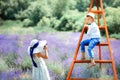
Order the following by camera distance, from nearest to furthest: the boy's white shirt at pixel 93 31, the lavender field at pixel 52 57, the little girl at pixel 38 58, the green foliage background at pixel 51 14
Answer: the little girl at pixel 38 58
the boy's white shirt at pixel 93 31
the lavender field at pixel 52 57
the green foliage background at pixel 51 14

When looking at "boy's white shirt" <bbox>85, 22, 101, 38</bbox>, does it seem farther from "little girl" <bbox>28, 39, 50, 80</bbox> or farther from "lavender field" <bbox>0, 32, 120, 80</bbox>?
"lavender field" <bbox>0, 32, 120, 80</bbox>

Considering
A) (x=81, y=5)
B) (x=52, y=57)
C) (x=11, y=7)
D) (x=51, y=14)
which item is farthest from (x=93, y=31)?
(x=11, y=7)

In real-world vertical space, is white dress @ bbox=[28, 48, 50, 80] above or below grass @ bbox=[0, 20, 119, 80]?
above

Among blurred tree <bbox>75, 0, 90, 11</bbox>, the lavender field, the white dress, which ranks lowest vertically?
the lavender field

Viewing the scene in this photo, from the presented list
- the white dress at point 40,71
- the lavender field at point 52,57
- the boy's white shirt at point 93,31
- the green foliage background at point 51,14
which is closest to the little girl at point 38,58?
the white dress at point 40,71

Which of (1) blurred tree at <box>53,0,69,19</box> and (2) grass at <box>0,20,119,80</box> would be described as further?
(1) blurred tree at <box>53,0,69,19</box>

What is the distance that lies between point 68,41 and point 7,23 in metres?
1.36

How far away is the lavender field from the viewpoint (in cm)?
679

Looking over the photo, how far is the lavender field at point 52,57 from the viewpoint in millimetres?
6793

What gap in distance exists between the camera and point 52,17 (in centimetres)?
885

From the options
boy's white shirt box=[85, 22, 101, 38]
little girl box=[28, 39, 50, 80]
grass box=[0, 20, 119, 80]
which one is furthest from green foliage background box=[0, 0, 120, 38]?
little girl box=[28, 39, 50, 80]

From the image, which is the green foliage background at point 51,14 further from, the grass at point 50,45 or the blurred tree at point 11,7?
the grass at point 50,45

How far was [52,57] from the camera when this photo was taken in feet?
24.5

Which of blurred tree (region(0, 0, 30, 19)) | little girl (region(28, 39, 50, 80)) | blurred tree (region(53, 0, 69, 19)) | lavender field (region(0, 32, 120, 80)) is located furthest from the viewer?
blurred tree (region(53, 0, 69, 19))
